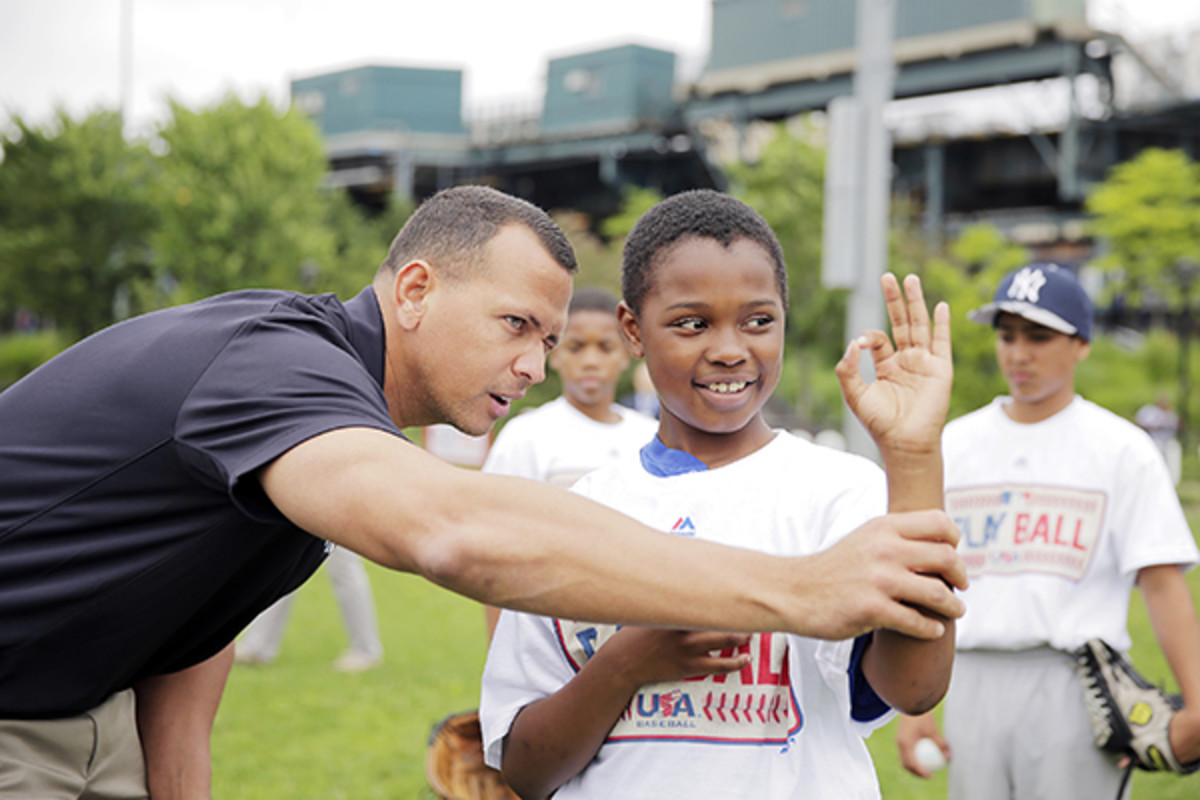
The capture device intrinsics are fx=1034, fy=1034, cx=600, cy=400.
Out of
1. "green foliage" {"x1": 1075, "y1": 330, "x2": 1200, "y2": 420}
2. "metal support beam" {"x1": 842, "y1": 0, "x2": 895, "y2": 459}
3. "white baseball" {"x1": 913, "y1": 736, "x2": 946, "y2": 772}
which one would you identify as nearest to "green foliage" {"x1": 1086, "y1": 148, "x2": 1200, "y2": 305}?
"green foliage" {"x1": 1075, "y1": 330, "x2": 1200, "y2": 420}

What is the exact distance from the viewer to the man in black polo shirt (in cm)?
144

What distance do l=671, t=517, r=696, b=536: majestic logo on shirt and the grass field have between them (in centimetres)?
256

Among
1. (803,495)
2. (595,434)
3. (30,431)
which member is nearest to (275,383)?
(30,431)

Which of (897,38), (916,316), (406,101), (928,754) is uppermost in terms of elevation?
(406,101)

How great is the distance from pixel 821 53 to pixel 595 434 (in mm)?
31983

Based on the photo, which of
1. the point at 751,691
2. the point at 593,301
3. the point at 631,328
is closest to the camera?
the point at 751,691

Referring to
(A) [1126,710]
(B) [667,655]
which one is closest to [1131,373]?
(A) [1126,710]

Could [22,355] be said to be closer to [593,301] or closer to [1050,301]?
[593,301]

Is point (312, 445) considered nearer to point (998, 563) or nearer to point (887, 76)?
point (998, 563)

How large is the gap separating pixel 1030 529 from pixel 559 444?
213 centimetres

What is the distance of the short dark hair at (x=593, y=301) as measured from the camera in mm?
5340

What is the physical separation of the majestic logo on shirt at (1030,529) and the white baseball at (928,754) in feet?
2.04

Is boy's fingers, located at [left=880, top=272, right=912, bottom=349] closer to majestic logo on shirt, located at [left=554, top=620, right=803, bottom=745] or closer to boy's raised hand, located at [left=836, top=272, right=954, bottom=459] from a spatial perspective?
boy's raised hand, located at [left=836, top=272, right=954, bottom=459]

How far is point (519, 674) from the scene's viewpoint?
2.14 m
